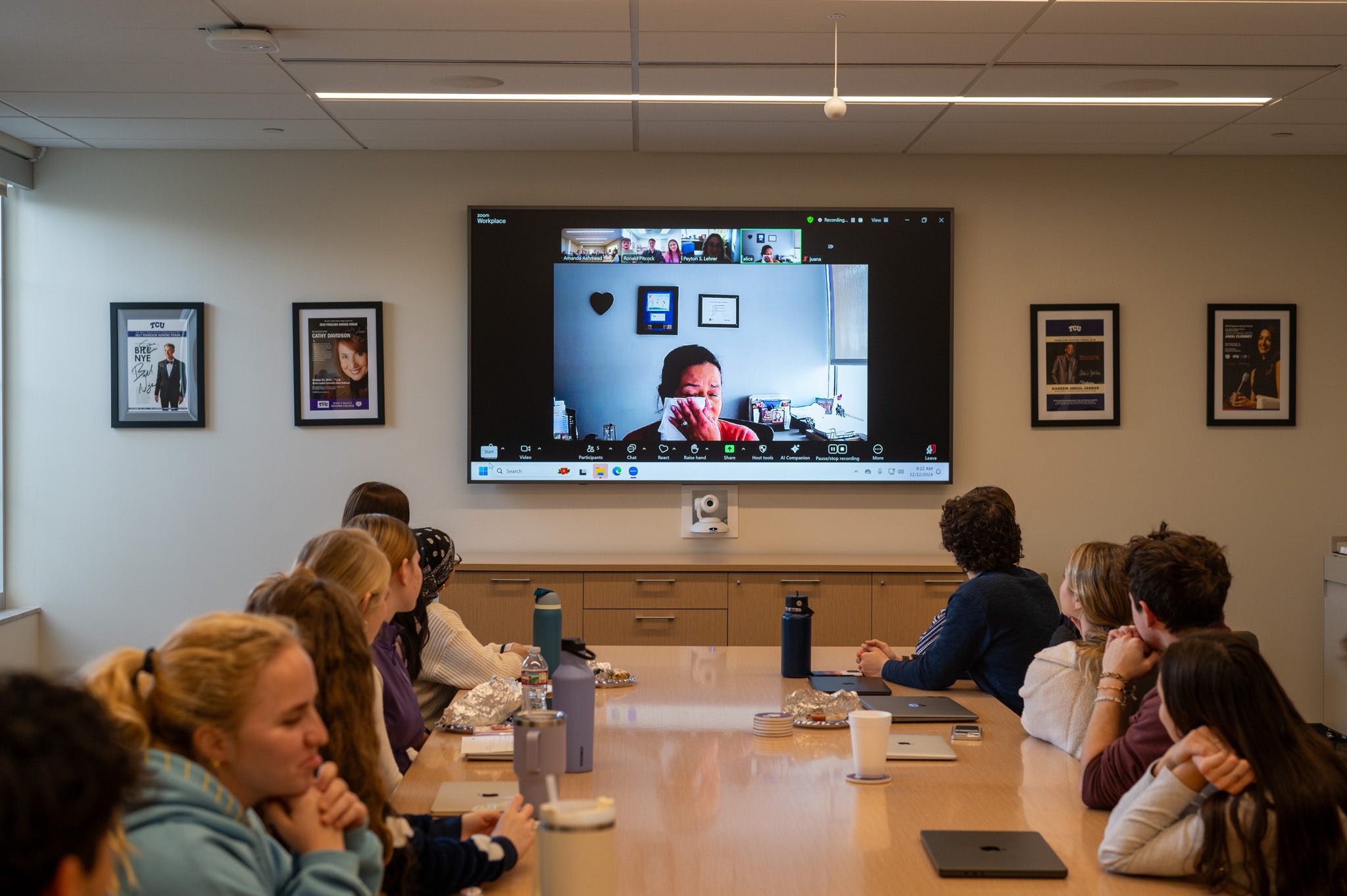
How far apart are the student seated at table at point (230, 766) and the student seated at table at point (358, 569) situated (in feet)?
2.14

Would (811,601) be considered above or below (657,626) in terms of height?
above

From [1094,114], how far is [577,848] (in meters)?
4.15

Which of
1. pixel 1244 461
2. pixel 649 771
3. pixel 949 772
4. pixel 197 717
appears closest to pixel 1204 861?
pixel 949 772

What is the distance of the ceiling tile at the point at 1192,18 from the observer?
3.54 meters

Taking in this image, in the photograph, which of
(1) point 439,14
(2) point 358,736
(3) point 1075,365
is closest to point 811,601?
(3) point 1075,365

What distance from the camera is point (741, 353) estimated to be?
537cm

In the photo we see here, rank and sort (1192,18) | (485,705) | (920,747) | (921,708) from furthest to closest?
(1192,18) < (921,708) < (485,705) < (920,747)

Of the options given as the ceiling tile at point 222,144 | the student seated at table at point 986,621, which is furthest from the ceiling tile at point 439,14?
the student seated at table at point 986,621

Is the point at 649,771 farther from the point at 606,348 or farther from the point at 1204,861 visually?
the point at 606,348

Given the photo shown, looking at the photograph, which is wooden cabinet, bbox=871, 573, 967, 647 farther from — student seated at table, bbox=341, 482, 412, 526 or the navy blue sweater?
student seated at table, bbox=341, 482, 412, 526

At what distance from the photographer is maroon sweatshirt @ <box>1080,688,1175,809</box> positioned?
1.97 meters

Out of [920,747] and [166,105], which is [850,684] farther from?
[166,105]

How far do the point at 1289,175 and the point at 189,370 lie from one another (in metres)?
5.02

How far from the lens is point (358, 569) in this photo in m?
2.17
